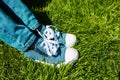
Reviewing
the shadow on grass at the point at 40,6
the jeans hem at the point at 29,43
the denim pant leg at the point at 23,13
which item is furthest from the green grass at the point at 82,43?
the denim pant leg at the point at 23,13

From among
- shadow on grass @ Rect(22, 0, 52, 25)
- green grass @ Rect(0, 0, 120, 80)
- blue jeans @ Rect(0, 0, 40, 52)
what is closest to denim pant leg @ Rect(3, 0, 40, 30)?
blue jeans @ Rect(0, 0, 40, 52)

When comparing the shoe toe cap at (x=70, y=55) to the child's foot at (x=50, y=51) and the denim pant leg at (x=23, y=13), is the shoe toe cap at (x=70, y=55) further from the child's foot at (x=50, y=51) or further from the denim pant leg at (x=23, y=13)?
the denim pant leg at (x=23, y=13)

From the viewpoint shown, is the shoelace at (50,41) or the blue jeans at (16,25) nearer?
the blue jeans at (16,25)

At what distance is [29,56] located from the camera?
2656 millimetres

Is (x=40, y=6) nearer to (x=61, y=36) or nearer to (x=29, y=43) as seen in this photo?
(x=61, y=36)

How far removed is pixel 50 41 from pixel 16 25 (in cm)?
32

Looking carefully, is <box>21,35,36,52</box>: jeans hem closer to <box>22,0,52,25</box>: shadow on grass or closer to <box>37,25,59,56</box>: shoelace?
<box>37,25,59,56</box>: shoelace

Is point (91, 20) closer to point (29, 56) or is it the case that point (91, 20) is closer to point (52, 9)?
point (52, 9)

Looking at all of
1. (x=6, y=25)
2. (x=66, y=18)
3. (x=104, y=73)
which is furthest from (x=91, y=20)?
(x=6, y=25)

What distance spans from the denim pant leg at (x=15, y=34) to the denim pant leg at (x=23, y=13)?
72 millimetres

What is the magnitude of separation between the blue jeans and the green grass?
0.18 metres

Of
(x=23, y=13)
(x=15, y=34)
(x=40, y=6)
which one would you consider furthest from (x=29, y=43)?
(x=40, y=6)

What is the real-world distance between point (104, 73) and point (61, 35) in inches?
19.2

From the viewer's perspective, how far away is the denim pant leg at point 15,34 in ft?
8.14
